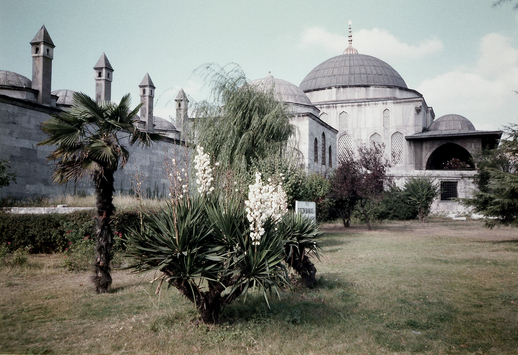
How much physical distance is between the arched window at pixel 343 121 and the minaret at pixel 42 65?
31.7m

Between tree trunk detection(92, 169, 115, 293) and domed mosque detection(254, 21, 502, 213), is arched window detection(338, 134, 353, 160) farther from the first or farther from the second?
tree trunk detection(92, 169, 115, 293)

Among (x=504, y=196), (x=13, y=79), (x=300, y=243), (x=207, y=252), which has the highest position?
(x=13, y=79)

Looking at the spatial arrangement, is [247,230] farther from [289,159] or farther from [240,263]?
[289,159]

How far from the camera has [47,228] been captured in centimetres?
1046

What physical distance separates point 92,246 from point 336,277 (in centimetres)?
591

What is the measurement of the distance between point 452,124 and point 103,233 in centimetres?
4131

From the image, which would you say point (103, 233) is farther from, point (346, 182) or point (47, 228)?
point (346, 182)

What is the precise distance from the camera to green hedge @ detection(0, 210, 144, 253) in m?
10.3

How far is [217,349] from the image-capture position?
420 cm

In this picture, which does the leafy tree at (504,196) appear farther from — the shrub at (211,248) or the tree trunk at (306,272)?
the shrub at (211,248)

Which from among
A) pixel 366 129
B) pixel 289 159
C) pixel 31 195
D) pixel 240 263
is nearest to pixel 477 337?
pixel 240 263

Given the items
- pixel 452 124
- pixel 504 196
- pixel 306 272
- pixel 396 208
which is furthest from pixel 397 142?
pixel 306 272

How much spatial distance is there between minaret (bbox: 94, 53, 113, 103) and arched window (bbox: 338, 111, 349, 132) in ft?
A: 94.5

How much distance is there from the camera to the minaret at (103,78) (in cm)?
1736
